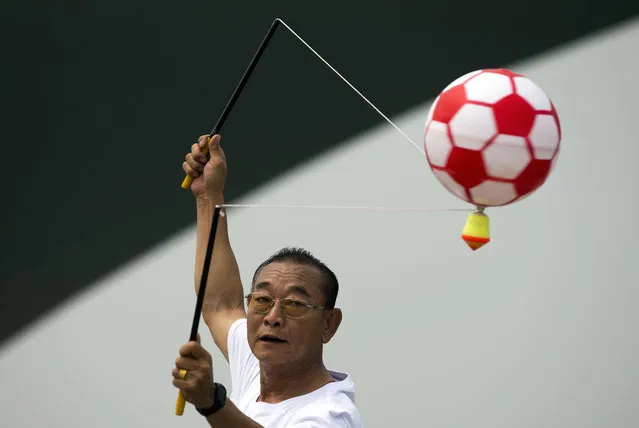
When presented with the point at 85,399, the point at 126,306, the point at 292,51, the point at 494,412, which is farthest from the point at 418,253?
the point at 85,399

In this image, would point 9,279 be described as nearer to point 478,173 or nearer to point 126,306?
point 126,306

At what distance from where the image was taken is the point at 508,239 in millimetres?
4016

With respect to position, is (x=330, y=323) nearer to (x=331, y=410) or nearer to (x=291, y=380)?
(x=291, y=380)

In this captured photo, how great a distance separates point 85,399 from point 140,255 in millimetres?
627

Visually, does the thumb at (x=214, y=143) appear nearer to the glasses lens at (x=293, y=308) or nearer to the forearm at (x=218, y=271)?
the forearm at (x=218, y=271)

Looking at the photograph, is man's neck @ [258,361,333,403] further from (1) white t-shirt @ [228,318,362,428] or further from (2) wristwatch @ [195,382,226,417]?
(2) wristwatch @ [195,382,226,417]

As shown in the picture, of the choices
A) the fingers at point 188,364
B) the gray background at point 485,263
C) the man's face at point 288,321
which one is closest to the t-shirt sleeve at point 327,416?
the man's face at point 288,321

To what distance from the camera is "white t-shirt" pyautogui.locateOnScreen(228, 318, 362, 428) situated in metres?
2.49

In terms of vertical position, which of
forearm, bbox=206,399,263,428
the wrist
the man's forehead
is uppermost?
the wrist

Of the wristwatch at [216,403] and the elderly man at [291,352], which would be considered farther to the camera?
the elderly man at [291,352]

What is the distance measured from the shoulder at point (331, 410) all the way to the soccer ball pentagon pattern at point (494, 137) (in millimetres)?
591

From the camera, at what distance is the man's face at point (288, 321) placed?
2.58 metres

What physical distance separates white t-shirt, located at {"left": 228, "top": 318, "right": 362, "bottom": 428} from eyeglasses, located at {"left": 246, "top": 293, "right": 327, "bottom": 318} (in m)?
0.19

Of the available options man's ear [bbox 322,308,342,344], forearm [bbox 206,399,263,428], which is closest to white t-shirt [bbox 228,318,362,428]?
man's ear [bbox 322,308,342,344]
